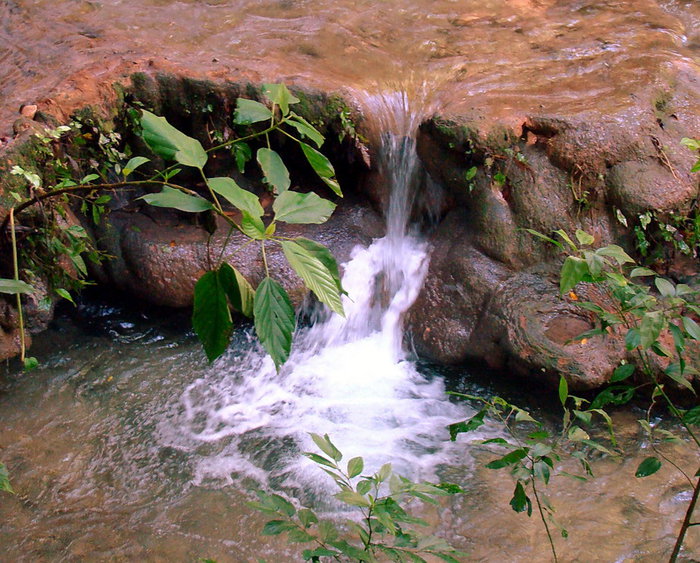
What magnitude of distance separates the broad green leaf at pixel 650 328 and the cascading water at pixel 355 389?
1759 mm

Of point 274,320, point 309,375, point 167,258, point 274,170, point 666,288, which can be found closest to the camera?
point 274,320

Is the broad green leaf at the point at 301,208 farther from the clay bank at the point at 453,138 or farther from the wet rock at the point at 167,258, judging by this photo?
the wet rock at the point at 167,258

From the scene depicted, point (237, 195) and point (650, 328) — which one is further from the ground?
point (237, 195)

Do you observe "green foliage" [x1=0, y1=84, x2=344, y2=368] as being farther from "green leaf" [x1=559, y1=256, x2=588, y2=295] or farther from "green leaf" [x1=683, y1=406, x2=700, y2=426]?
"green leaf" [x1=683, y1=406, x2=700, y2=426]

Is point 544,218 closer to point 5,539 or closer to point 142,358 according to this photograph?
point 142,358

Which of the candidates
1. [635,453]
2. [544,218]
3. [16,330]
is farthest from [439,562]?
[16,330]

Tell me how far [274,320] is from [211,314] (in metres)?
0.16

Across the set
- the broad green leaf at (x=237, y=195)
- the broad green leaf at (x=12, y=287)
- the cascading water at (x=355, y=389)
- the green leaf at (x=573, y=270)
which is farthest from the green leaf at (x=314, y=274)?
the cascading water at (x=355, y=389)

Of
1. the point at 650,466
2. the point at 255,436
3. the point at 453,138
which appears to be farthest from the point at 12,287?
the point at 453,138

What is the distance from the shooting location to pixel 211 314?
1198mm

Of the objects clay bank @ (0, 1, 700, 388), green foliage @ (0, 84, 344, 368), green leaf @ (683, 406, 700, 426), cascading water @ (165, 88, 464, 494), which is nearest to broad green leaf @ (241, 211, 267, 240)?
green foliage @ (0, 84, 344, 368)

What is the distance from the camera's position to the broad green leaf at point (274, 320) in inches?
43.2

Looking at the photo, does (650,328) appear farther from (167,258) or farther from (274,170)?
(167,258)

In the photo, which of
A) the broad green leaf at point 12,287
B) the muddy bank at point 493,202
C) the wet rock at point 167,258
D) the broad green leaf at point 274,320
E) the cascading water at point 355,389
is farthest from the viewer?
the wet rock at point 167,258
